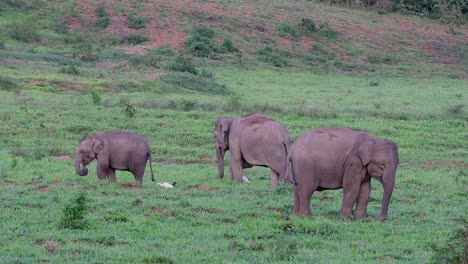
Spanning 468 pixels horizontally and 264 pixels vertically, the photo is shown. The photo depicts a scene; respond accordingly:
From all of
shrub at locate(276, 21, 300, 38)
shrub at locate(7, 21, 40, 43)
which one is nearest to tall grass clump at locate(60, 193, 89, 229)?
shrub at locate(7, 21, 40, 43)

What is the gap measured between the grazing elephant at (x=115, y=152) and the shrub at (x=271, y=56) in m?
29.3

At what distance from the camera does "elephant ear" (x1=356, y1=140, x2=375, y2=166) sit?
1195cm

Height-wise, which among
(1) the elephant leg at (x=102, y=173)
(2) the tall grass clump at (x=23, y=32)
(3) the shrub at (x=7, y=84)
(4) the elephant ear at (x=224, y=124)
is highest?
(4) the elephant ear at (x=224, y=124)

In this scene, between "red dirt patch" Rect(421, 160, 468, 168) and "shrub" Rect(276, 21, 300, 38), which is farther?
"shrub" Rect(276, 21, 300, 38)

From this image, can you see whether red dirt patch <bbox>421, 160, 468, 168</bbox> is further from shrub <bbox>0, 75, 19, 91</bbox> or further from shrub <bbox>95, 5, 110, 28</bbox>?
shrub <bbox>95, 5, 110, 28</bbox>

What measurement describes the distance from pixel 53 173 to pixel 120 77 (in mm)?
16605

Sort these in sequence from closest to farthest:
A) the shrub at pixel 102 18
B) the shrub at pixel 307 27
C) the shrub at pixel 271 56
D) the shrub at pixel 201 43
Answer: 1. the shrub at pixel 271 56
2. the shrub at pixel 201 43
3. the shrub at pixel 102 18
4. the shrub at pixel 307 27

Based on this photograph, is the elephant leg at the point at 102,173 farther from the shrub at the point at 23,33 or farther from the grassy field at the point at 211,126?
the shrub at the point at 23,33

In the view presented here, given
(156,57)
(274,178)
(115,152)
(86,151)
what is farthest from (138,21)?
(115,152)

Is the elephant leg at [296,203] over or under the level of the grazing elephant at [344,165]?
under

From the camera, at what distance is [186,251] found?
32.8 feet

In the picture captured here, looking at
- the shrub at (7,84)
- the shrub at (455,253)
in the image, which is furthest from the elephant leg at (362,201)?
the shrub at (7,84)

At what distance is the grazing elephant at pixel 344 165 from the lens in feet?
39.4

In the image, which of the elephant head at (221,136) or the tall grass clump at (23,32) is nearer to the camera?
the elephant head at (221,136)
